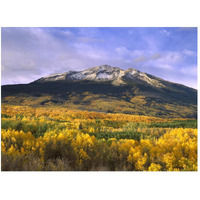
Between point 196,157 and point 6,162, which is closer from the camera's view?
point 6,162

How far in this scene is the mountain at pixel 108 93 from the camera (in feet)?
27.0

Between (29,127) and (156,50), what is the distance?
5.31 metres

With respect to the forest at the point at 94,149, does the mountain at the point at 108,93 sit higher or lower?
higher

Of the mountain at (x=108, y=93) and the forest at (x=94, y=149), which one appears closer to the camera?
the forest at (x=94, y=149)

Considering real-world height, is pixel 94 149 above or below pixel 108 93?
below

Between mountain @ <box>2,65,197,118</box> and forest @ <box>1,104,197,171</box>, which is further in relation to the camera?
mountain @ <box>2,65,197,118</box>

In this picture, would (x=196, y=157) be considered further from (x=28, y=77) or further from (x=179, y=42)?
(x=28, y=77)

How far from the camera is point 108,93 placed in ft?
40.2

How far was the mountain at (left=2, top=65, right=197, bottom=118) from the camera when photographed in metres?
8.24

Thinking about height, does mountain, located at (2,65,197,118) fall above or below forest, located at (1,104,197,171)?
above

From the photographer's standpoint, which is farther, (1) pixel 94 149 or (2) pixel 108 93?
(2) pixel 108 93

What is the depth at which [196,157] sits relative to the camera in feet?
14.3
